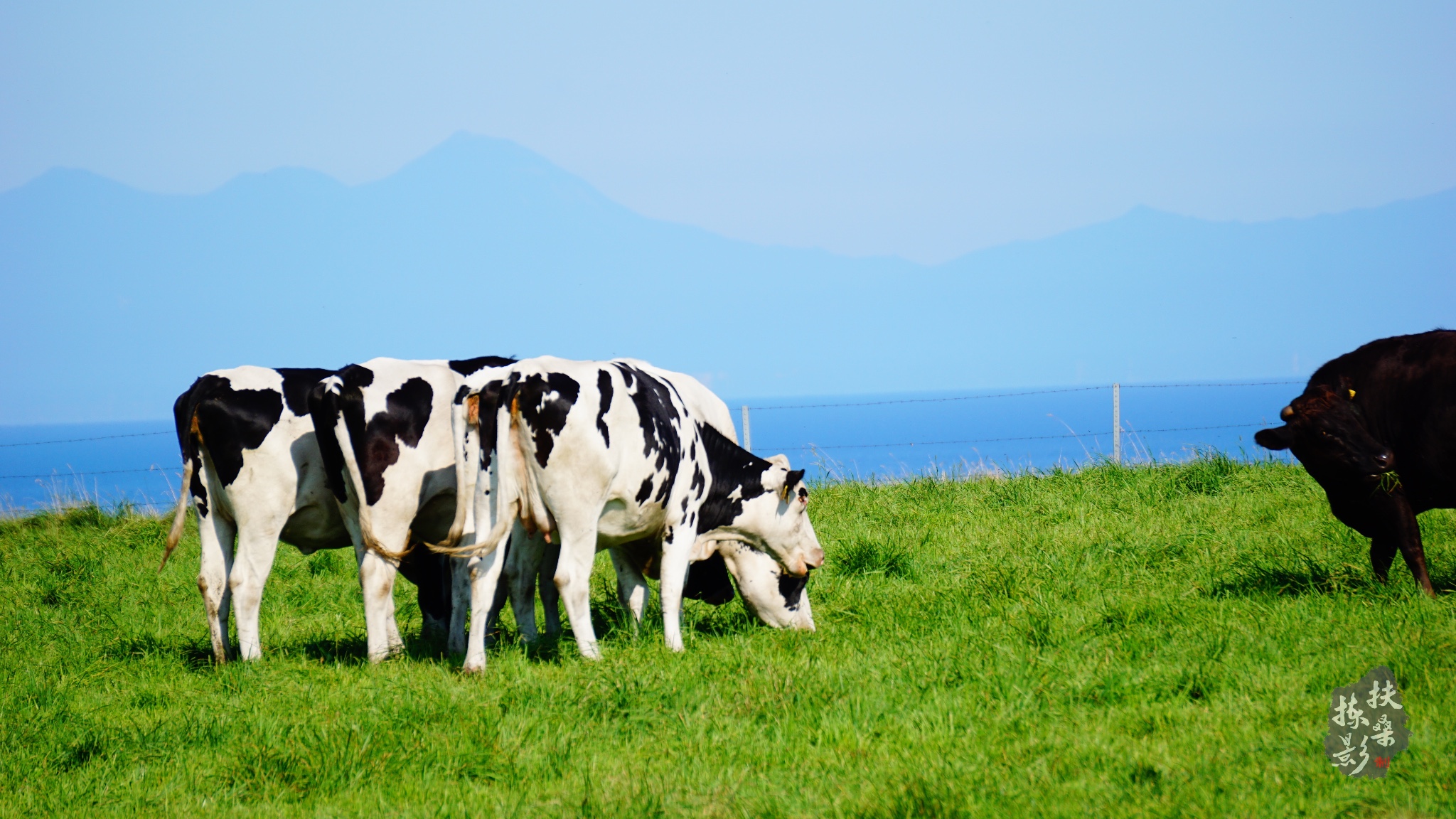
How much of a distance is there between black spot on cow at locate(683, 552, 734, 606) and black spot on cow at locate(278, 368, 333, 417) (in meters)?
2.79

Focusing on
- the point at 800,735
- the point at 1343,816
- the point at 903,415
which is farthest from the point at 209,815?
the point at 903,415

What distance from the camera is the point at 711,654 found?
21.1 ft

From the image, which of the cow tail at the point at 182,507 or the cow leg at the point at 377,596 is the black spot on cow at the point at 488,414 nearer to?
the cow leg at the point at 377,596

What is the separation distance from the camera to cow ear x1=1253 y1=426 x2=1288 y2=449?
6.92 m

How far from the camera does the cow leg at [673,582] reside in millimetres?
6812

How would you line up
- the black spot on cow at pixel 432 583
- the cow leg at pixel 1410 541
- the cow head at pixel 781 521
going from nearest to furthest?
the cow leg at pixel 1410 541
the cow head at pixel 781 521
the black spot on cow at pixel 432 583

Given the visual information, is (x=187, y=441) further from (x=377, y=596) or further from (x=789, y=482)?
(x=789, y=482)

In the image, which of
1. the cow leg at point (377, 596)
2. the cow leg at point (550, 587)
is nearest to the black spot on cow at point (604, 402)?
the cow leg at point (550, 587)

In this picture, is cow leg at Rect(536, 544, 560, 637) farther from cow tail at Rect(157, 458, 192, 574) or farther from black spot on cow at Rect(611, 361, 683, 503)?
cow tail at Rect(157, 458, 192, 574)

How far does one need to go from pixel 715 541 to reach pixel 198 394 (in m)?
3.46

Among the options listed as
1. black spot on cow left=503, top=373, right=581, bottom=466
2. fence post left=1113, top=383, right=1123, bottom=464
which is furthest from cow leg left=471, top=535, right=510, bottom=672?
fence post left=1113, top=383, right=1123, bottom=464

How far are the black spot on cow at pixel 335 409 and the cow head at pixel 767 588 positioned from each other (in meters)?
2.52

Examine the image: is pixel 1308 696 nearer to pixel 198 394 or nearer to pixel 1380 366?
pixel 1380 366

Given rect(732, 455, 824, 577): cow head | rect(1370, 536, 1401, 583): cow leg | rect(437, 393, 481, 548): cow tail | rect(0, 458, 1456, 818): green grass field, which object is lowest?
rect(0, 458, 1456, 818): green grass field
